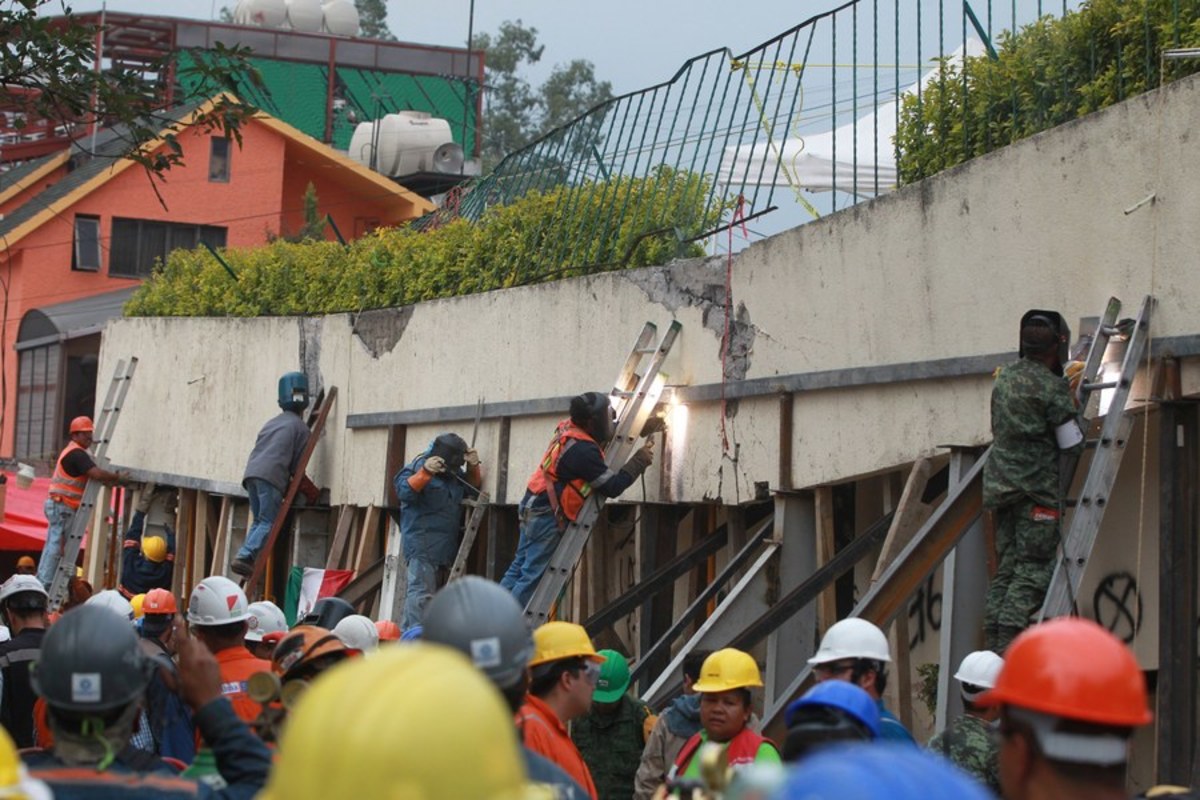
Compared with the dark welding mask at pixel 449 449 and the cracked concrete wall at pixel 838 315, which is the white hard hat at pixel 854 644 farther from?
the dark welding mask at pixel 449 449

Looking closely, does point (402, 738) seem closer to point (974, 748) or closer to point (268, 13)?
point (974, 748)

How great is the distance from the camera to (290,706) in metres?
5.15

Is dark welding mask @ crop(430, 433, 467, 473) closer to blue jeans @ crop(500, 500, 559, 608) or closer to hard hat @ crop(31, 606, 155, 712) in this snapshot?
blue jeans @ crop(500, 500, 559, 608)

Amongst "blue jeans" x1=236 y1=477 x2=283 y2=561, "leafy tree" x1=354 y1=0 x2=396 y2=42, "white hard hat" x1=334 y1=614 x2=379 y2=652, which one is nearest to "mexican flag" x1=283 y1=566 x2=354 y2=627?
"blue jeans" x1=236 y1=477 x2=283 y2=561

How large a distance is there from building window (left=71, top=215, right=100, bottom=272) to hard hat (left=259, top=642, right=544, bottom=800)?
107ft

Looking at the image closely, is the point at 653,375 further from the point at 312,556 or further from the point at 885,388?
the point at 312,556

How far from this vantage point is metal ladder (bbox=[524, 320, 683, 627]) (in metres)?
11.2

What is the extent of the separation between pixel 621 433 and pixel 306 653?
215 inches

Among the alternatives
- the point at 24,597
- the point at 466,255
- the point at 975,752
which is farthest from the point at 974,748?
the point at 466,255

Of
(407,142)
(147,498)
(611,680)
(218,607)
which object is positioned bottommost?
(611,680)

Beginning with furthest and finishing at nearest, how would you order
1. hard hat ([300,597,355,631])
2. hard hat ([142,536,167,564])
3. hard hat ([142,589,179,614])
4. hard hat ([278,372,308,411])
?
hard hat ([142,536,167,564]) → hard hat ([278,372,308,411]) → hard hat ([300,597,355,631]) → hard hat ([142,589,179,614])

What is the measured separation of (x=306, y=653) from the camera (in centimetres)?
612

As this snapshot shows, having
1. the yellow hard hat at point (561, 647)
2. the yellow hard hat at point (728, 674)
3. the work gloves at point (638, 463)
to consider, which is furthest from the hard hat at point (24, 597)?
the yellow hard hat at point (561, 647)

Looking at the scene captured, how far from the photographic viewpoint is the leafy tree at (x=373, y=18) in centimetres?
6612
